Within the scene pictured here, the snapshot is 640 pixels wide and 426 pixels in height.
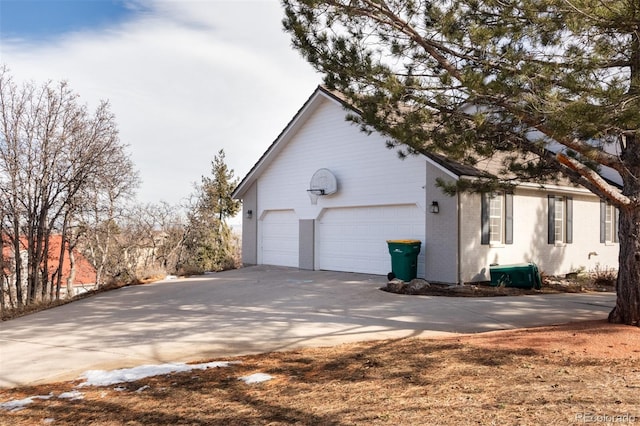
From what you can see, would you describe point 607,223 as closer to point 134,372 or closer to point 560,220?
point 560,220

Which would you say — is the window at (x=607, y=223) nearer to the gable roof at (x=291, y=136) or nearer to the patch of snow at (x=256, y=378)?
the gable roof at (x=291, y=136)

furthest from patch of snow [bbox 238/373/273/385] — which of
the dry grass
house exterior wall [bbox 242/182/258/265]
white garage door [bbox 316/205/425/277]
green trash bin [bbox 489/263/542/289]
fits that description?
house exterior wall [bbox 242/182/258/265]

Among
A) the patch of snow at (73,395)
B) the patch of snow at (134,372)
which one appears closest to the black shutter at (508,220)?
the patch of snow at (134,372)

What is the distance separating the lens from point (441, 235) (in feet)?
48.3

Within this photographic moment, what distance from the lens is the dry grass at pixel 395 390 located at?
482cm

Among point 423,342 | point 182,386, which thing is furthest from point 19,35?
point 423,342

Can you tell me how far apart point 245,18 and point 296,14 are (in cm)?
435

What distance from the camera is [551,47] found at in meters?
8.46

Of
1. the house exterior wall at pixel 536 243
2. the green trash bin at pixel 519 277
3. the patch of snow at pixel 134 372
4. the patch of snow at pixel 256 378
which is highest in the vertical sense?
the house exterior wall at pixel 536 243

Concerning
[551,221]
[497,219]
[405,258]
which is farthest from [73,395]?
[551,221]

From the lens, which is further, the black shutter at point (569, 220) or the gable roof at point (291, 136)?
the black shutter at point (569, 220)

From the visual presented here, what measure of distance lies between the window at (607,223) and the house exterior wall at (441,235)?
28.1ft

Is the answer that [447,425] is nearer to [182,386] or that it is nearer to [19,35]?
[182,386]

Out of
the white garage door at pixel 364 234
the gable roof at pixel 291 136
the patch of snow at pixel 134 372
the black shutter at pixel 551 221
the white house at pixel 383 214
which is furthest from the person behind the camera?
the black shutter at pixel 551 221
